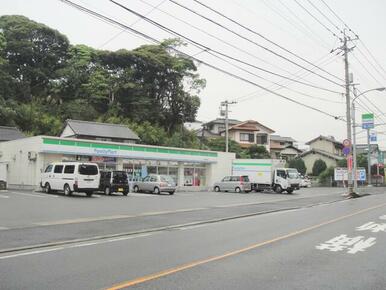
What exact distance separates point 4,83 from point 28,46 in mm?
6167

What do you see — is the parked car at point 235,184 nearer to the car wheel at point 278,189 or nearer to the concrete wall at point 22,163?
the car wheel at point 278,189

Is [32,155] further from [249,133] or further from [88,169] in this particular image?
[249,133]

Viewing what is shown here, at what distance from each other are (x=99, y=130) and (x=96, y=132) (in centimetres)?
64

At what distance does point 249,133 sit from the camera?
74750mm

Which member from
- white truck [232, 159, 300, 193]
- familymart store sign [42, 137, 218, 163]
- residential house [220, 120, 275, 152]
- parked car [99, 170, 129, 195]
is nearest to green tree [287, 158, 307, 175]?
residential house [220, 120, 275, 152]

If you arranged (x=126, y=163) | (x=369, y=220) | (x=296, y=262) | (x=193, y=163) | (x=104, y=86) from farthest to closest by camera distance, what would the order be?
(x=104, y=86) → (x=193, y=163) → (x=126, y=163) → (x=369, y=220) → (x=296, y=262)

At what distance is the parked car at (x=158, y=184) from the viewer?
33469 millimetres

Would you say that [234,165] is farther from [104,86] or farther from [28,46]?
[28,46]

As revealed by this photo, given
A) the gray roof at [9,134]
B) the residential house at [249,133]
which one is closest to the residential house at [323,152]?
the residential house at [249,133]

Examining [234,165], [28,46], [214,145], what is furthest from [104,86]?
[234,165]

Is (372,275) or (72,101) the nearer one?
(372,275)

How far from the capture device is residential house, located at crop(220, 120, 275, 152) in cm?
7388

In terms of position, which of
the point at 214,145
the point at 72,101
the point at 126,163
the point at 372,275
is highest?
the point at 72,101

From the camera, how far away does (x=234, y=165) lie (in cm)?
4675
